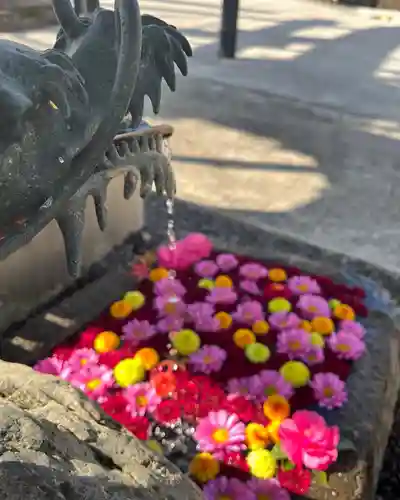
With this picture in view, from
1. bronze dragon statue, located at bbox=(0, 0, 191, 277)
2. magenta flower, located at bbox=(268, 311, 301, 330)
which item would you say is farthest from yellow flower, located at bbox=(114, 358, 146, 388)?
bronze dragon statue, located at bbox=(0, 0, 191, 277)

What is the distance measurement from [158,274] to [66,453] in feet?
5.55

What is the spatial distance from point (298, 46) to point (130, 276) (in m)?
5.06

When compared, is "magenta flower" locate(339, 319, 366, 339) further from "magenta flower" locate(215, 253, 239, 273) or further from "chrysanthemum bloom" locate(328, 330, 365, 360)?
"magenta flower" locate(215, 253, 239, 273)

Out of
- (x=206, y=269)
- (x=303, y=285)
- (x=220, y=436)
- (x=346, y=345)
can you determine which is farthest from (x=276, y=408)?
(x=206, y=269)

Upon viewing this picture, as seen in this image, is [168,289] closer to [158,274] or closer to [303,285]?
[158,274]

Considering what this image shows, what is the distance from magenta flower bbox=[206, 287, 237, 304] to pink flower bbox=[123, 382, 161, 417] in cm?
56

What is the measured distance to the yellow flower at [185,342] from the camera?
2449 millimetres

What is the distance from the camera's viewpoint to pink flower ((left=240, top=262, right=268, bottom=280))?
9.53 feet

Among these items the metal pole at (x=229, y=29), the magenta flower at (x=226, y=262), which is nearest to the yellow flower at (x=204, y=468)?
the magenta flower at (x=226, y=262)

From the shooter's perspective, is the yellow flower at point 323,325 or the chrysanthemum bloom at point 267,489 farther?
the yellow flower at point 323,325

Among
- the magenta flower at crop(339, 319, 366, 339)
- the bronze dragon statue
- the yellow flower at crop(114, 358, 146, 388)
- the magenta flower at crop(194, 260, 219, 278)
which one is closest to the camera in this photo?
the bronze dragon statue

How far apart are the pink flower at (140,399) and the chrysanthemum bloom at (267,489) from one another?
0.43 metres

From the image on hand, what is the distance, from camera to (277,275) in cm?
291

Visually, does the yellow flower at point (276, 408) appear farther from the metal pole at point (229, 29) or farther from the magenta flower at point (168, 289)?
the metal pole at point (229, 29)
